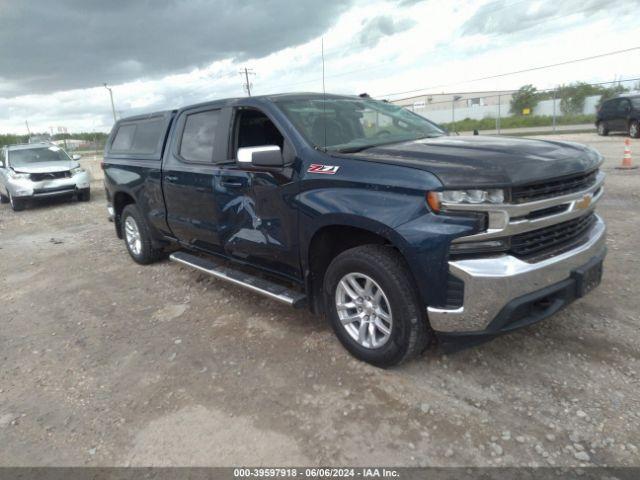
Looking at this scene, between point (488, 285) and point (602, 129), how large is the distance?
20131mm

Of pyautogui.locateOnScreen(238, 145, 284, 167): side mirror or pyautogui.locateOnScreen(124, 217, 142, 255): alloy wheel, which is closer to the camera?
pyautogui.locateOnScreen(238, 145, 284, 167): side mirror

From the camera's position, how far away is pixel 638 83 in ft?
72.6

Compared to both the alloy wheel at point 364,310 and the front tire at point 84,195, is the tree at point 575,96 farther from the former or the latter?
the alloy wheel at point 364,310

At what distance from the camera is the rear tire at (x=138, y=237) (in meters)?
5.77

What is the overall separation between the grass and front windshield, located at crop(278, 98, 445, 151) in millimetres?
23680

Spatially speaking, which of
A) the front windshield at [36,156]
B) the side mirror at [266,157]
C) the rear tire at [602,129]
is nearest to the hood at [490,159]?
the side mirror at [266,157]

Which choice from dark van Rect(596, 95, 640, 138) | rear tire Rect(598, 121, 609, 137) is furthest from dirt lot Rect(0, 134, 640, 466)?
rear tire Rect(598, 121, 609, 137)

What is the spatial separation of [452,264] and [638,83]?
2521 cm

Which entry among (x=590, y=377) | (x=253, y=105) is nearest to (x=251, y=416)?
(x=590, y=377)

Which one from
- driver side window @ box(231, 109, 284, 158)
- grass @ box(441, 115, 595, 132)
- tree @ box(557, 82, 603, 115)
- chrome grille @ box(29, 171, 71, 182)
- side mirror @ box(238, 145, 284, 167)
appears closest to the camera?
side mirror @ box(238, 145, 284, 167)

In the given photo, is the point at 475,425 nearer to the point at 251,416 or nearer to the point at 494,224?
the point at 494,224

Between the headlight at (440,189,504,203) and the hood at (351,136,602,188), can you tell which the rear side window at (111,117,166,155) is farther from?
the headlight at (440,189,504,203)

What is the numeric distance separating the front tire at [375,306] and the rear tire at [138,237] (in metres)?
3.25

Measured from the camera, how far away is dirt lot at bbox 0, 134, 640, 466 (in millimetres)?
2510
